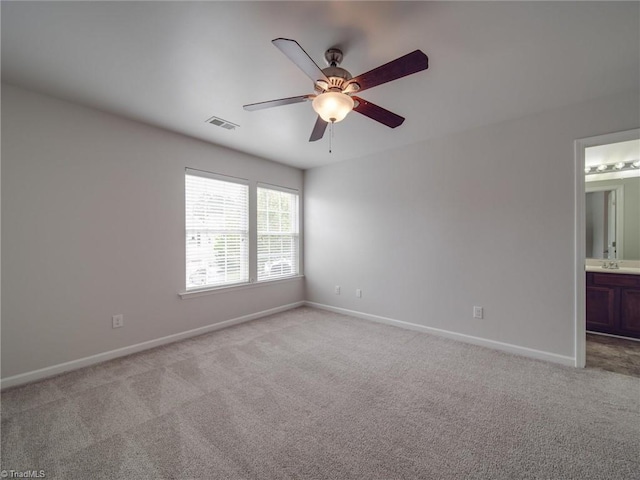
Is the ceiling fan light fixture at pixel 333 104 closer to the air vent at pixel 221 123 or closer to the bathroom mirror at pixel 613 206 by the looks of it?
the air vent at pixel 221 123

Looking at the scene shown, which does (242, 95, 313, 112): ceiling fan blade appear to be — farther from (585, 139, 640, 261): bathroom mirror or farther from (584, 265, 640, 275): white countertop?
(584, 265, 640, 275): white countertop

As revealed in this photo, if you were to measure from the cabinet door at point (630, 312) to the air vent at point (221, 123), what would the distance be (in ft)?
16.9

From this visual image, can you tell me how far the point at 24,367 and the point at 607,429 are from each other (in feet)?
14.7

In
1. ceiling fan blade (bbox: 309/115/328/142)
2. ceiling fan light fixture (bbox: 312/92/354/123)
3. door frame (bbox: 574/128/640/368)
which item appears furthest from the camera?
door frame (bbox: 574/128/640/368)

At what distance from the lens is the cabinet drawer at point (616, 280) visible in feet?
10.9

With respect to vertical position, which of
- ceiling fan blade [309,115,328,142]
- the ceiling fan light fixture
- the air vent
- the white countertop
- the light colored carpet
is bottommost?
the light colored carpet

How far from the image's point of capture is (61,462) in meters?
1.54

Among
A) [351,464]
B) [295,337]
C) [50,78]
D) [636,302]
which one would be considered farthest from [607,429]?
[50,78]

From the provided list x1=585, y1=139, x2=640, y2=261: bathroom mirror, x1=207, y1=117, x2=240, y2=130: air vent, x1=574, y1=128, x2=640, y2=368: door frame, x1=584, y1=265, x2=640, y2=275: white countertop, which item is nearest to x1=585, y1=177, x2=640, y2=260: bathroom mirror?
x1=585, y1=139, x2=640, y2=261: bathroom mirror

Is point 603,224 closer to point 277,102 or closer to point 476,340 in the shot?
point 476,340

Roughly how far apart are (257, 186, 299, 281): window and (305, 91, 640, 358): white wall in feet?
2.70

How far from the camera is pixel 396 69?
1531 millimetres

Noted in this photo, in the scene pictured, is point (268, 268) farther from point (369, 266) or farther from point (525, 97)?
point (525, 97)

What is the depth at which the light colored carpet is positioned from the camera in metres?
1.52
